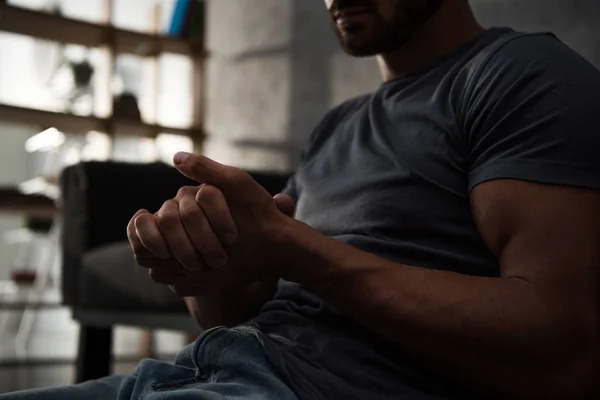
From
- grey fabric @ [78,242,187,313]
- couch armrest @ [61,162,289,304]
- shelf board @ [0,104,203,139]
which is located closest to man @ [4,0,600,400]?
grey fabric @ [78,242,187,313]

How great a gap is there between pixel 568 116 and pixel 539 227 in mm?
102

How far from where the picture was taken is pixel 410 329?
612mm

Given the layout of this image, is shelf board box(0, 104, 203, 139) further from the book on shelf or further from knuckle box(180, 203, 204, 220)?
knuckle box(180, 203, 204, 220)

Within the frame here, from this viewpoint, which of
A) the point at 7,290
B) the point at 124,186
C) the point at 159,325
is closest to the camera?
the point at 159,325

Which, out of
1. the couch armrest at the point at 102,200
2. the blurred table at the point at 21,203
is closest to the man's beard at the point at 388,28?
the couch armrest at the point at 102,200

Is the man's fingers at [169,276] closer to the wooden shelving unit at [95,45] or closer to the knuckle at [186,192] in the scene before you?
the knuckle at [186,192]

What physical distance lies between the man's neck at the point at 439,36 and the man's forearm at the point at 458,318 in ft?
0.98

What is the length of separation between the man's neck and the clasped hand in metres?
0.32

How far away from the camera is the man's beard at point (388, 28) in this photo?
2.77 feet

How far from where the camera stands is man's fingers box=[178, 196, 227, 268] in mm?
595

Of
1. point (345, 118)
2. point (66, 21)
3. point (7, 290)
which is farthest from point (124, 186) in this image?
point (7, 290)

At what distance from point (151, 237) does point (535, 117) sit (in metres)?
0.33

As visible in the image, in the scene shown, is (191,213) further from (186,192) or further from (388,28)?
(388,28)

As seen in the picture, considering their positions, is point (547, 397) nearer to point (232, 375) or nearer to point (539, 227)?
point (539, 227)
